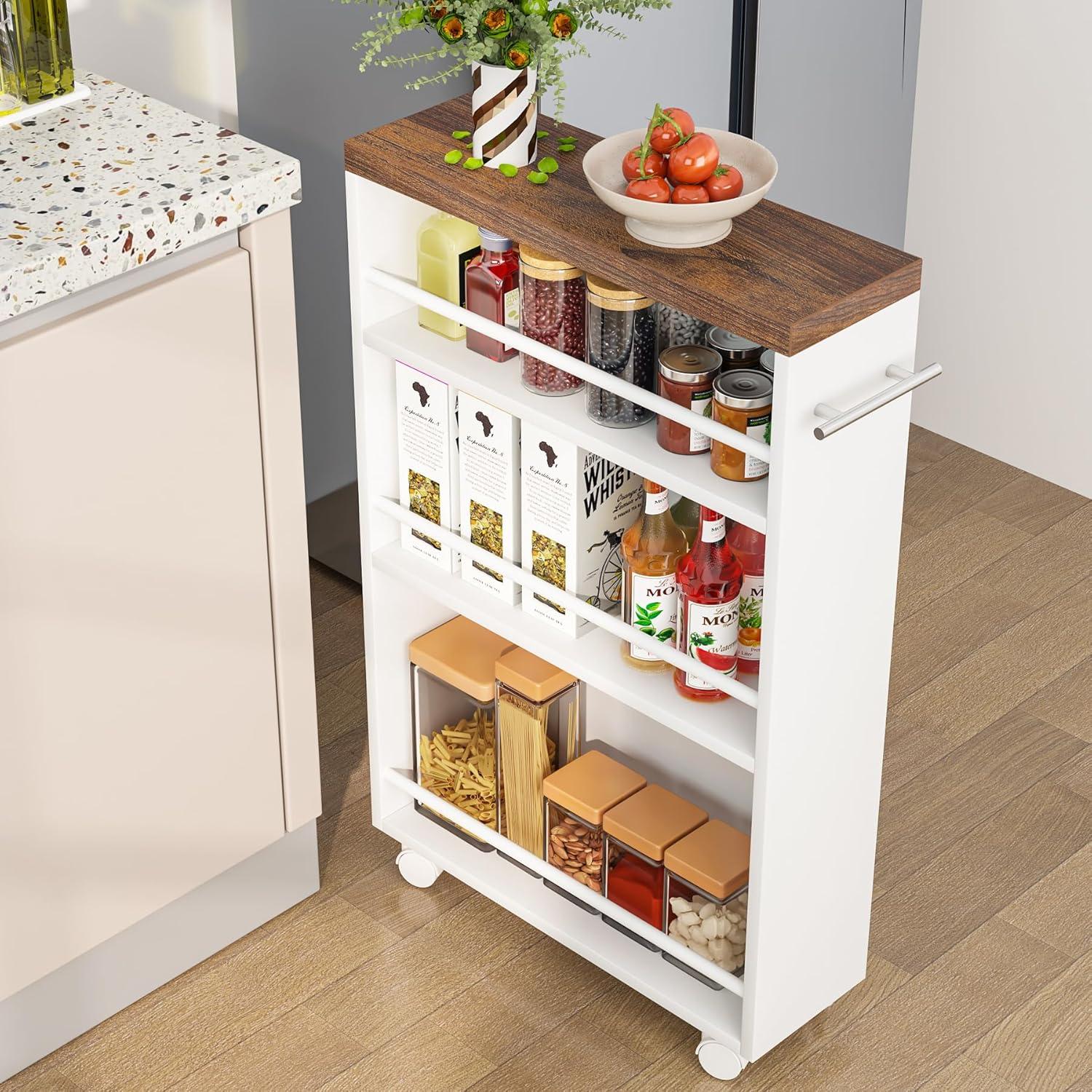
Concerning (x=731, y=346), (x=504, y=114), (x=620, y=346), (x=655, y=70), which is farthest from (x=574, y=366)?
(x=655, y=70)

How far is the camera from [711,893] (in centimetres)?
202

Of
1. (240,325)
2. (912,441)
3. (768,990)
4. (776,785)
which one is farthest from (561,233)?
(912,441)

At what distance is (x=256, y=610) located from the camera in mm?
2096

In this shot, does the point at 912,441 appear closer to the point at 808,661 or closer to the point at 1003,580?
the point at 1003,580

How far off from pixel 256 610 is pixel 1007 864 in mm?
1097

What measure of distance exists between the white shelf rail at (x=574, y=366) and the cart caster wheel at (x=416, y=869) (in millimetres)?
773

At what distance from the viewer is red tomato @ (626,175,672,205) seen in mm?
1682

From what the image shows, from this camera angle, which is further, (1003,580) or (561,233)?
(1003,580)

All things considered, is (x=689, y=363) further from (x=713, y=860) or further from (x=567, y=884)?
(x=567, y=884)

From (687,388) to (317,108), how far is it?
42.3 inches

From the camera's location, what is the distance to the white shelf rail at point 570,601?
5.97 ft

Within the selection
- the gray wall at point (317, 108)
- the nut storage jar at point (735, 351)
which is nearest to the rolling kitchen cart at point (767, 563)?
the nut storage jar at point (735, 351)

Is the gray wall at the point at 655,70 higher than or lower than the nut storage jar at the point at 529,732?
higher

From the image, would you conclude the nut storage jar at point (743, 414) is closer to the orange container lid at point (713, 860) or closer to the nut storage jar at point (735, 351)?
the nut storage jar at point (735, 351)
